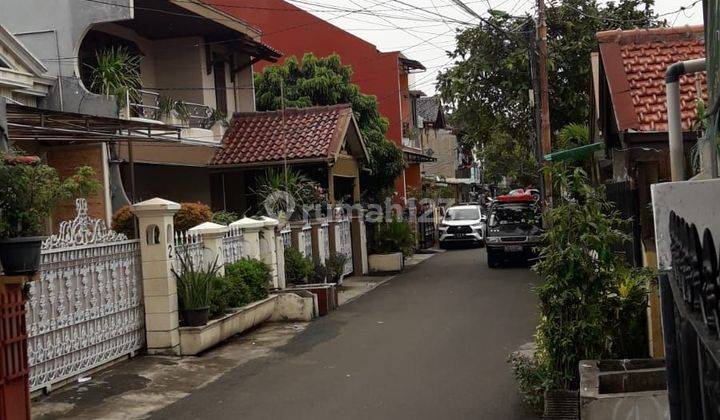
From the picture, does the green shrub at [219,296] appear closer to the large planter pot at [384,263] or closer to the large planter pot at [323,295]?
the large planter pot at [323,295]

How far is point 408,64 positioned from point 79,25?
24.1m

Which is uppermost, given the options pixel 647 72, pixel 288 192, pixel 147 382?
pixel 647 72

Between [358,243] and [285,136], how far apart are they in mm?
4471

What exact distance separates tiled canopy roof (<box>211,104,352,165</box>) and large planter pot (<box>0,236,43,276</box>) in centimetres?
1248

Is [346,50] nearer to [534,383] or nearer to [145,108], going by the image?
[145,108]

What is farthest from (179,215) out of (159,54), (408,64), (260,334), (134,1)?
(408,64)

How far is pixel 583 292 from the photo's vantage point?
705 centimetres

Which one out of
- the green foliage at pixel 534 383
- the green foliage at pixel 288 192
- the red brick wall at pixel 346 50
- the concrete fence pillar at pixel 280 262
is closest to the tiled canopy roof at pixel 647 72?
the green foliage at pixel 534 383

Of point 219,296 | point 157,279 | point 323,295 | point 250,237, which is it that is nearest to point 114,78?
point 250,237

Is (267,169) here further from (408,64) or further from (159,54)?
(408,64)

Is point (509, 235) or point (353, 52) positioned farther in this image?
point (353, 52)

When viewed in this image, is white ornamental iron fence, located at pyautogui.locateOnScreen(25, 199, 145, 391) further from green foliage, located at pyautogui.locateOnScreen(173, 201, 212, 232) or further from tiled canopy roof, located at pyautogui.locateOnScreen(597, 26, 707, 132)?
tiled canopy roof, located at pyautogui.locateOnScreen(597, 26, 707, 132)

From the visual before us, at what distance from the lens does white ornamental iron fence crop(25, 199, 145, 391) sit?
8.47 meters

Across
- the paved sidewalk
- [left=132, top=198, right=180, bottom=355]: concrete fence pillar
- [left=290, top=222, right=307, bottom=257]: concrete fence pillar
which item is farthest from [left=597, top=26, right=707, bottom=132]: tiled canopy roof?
[left=290, top=222, right=307, bottom=257]: concrete fence pillar
